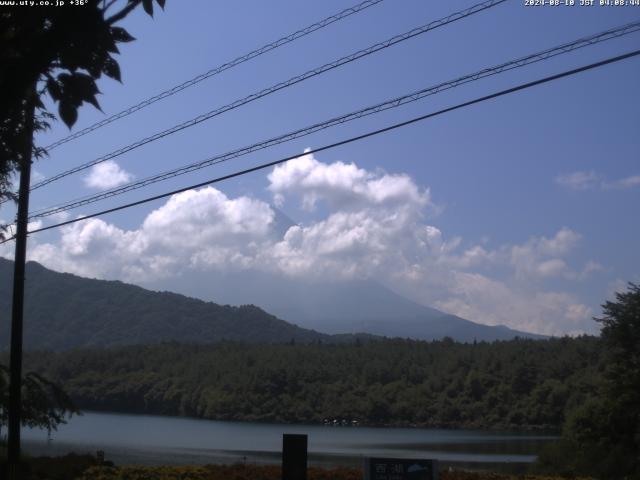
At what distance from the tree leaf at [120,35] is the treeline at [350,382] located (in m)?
92.1

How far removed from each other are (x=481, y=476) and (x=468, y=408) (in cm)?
8601

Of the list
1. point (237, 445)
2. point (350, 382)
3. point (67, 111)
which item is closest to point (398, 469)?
point (67, 111)

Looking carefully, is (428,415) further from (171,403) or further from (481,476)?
(481,476)

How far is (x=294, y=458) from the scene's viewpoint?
12.9 meters

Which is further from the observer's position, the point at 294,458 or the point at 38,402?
the point at 38,402

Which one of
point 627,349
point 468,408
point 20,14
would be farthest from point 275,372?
point 20,14

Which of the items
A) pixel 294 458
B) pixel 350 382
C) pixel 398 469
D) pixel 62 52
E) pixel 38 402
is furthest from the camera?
pixel 350 382

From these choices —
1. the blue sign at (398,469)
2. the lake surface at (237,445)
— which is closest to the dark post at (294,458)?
the blue sign at (398,469)

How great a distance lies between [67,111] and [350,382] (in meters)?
117

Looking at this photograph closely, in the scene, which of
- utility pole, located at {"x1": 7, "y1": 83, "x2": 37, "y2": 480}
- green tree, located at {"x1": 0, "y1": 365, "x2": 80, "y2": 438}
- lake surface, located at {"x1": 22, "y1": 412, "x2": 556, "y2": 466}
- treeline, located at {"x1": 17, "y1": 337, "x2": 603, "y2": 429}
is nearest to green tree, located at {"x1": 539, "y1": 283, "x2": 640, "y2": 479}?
lake surface, located at {"x1": 22, "y1": 412, "x2": 556, "y2": 466}

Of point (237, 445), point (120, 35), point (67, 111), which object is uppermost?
point (120, 35)

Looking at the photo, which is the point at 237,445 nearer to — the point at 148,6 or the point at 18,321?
the point at 18,321

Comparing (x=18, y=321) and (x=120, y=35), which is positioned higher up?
(x=120, y=35)

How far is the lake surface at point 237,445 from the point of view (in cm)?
4988
